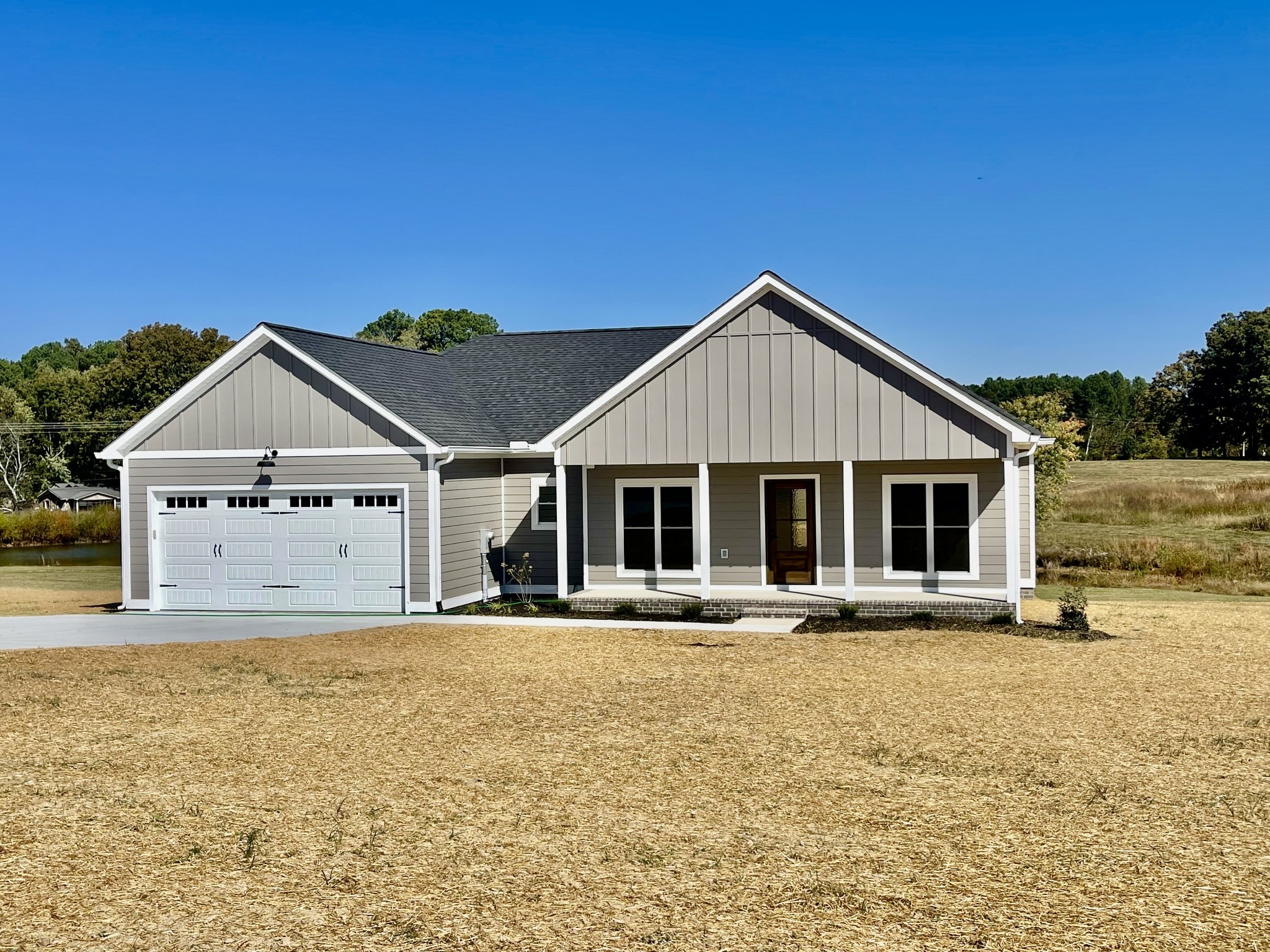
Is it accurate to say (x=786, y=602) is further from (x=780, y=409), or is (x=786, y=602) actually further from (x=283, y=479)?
(x=283, y=479)

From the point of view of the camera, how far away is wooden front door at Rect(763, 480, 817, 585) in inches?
884

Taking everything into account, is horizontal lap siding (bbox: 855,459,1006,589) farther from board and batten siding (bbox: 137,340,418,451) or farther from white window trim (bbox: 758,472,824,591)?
board and batten siding (bbox: 137,340,418,451)

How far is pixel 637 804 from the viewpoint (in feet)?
30.4

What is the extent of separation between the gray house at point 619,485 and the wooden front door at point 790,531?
37mm

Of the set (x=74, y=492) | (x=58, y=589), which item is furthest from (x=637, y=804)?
(x=74, y=492)

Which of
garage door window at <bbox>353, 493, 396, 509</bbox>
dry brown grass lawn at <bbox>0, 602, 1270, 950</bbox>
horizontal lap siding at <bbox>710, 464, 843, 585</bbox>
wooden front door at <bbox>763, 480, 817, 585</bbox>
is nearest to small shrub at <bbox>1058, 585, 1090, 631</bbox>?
dry brown grass lawn at <bbox>0, 602, 1270, 950</bbox>

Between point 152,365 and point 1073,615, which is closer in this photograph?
point 1073,615

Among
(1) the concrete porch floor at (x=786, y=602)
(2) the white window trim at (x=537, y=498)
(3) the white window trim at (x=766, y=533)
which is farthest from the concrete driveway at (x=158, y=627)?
(3) the white window trim at (x=766, y=533)

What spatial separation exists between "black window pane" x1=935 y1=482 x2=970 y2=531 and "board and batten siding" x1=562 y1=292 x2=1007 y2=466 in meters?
1.96

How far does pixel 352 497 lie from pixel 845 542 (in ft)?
29.6

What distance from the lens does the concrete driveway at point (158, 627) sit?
18562mm

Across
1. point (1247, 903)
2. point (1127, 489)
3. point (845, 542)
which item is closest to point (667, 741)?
→ point (1247, 903)

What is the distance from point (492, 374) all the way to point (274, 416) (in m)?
6.59

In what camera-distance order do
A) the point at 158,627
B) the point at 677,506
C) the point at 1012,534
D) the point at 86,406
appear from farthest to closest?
1. the point at 86,406
2. the point at 677,506
3. the point at 158,627
4. the point at 1012,534
